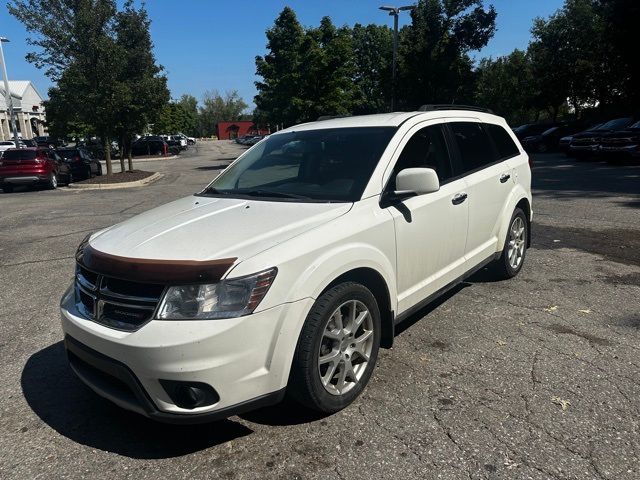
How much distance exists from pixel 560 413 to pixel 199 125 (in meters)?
134

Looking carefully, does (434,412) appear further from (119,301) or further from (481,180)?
(481,180)

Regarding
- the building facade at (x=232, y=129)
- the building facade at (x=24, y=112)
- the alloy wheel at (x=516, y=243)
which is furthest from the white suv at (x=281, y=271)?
the building facade at (x=232, y=129)

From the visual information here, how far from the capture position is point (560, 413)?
296 centimetres

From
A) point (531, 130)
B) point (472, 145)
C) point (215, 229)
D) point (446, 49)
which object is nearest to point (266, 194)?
point (215, 229)

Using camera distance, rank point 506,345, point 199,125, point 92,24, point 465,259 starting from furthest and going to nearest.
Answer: point 199,125 → point 92,24 → point 465,259 → point 506,345

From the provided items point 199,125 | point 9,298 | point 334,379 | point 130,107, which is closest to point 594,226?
point 334,379

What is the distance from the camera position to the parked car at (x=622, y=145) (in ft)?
54.0

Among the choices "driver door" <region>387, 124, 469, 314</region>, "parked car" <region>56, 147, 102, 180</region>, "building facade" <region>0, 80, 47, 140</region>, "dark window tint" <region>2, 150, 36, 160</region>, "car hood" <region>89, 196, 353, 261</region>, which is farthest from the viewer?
"building facade" <region>0, 80, 47, 140</region>

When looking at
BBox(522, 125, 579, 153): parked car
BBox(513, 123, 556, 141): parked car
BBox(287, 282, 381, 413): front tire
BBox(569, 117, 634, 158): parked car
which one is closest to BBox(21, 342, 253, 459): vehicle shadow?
BBox(287, 282, 381, 413): front tire

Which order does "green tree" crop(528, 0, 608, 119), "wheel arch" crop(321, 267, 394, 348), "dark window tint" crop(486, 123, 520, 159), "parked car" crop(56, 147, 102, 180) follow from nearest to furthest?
"wheel arch" crop(321, 267, 394, 348) → "dark window tint" crop(486, 123, 520, 159) → "parked car" crop(56, 147, 102, 180) → "green tree" crop(528, 0, 608, 119)

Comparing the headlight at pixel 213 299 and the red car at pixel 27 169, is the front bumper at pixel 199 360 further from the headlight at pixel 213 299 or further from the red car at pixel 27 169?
the red car at pixel 27 169

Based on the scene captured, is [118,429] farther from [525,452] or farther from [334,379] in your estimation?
[525,452]

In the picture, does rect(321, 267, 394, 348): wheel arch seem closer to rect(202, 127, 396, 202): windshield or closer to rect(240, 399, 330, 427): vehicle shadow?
rect(202, 127, 396, 202): windshield

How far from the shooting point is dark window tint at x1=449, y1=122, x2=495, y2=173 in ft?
14.4
